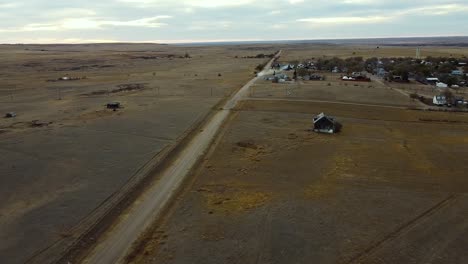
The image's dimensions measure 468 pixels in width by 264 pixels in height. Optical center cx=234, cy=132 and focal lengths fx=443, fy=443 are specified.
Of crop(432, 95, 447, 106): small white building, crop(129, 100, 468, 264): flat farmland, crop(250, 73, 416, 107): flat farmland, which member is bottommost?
crop(129, 100, 468, 264): flat farmland

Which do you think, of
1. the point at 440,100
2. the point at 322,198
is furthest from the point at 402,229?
the point at 440,100

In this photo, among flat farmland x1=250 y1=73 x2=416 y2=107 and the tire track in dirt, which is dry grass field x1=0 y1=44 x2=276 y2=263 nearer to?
flat farmland x1=250 y1=73 x2=416 y2=107

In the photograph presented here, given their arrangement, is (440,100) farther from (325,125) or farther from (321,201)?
(321,201)

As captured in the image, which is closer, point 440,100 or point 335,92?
point 440,100

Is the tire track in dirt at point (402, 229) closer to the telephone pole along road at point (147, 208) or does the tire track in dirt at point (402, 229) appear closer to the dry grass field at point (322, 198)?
the dry grass field at point (322, 198)

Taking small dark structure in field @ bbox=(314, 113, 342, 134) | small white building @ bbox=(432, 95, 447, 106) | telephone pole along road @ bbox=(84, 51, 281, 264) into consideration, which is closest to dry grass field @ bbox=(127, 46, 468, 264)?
telephone pole along road @ bbox=(84, 51, 281, 264)

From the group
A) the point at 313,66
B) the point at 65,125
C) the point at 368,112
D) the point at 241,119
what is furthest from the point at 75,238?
the point at 313,66

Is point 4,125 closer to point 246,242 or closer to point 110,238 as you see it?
point 110,238
